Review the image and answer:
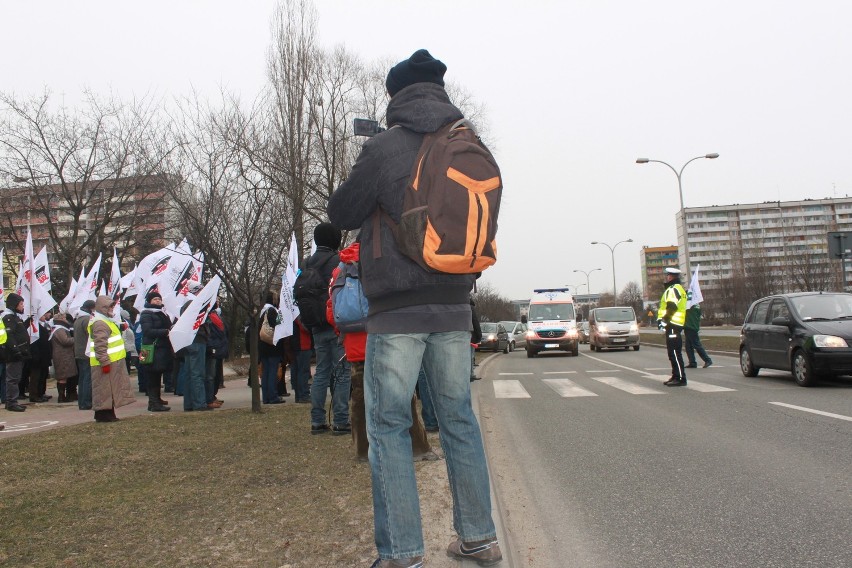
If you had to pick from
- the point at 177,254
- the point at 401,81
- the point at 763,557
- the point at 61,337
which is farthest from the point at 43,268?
the point at 763,557

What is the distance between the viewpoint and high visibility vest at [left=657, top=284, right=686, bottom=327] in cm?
1202

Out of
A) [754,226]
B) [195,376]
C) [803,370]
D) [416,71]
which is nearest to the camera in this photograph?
[416,71]

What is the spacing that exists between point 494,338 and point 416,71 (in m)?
29.8

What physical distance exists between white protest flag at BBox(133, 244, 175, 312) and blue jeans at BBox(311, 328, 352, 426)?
3.44 m

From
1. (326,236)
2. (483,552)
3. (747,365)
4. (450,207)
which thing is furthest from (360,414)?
(747,365)

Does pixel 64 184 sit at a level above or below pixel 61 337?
above

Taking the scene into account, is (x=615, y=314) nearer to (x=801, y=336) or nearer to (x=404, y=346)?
(x=801, y=336)

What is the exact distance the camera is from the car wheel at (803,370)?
10812mm

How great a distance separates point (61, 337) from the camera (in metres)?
12.5

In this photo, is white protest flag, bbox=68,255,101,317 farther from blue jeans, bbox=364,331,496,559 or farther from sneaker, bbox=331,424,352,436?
blue jeans, bbox=364,331,496,559

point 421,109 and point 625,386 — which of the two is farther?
point 625,386

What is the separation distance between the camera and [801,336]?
437 inches

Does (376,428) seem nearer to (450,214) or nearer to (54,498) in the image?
(450,214)

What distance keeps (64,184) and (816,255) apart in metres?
65.2
